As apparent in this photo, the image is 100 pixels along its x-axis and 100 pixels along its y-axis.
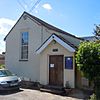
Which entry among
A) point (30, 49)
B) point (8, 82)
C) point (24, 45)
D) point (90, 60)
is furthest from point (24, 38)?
point (90, 60)

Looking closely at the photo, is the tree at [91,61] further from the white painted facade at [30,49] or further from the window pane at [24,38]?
the window pane at [24,38]

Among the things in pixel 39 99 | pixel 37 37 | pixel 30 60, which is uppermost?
pixel 37 37

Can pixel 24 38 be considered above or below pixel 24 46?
above

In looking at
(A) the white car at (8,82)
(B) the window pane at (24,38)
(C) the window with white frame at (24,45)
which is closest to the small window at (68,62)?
(A) the white car at (8,82)

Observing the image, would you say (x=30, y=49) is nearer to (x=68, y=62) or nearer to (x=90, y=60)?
(x=68, y=62)

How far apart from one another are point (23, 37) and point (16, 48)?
1.29m

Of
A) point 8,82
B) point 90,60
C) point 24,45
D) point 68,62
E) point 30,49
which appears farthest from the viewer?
point 24,45

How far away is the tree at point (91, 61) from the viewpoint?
11.5m

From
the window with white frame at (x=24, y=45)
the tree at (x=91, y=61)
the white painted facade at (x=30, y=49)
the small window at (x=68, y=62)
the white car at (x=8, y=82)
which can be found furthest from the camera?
the window with white frame at (x=24, y=45)

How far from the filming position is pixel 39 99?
12414 millimetres

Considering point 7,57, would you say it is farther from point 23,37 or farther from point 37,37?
point 37,37

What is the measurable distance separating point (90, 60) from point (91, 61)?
9cm

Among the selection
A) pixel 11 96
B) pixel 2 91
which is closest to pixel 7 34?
pixel 2 91

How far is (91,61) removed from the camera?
11.6 m
